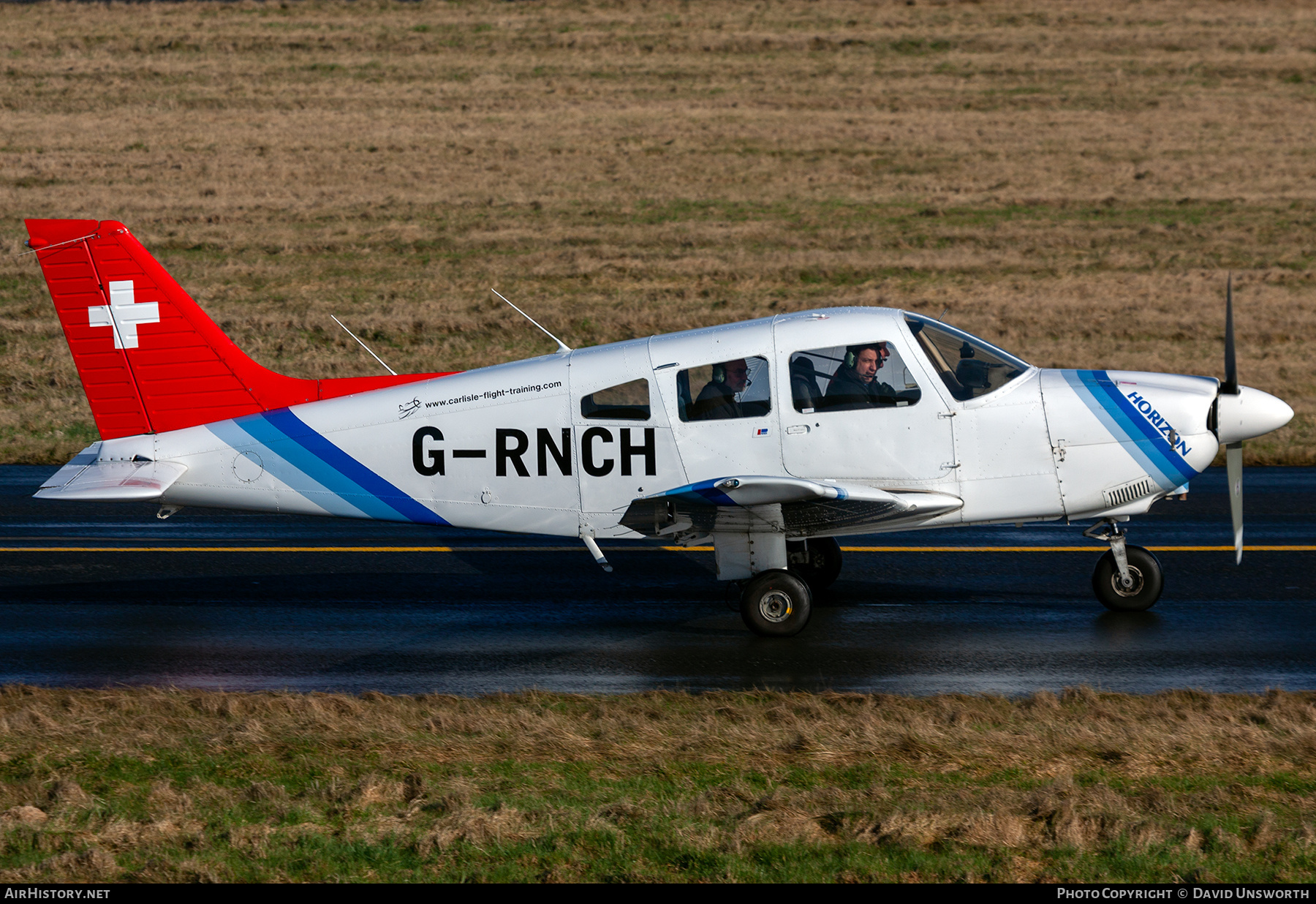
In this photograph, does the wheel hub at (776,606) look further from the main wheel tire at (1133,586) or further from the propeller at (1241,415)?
the propeller at (1241,415)

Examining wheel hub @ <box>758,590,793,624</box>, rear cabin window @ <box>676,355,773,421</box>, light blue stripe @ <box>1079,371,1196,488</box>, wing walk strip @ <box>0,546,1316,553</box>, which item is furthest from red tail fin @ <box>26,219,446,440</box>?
light blue stripe @ <box>1079,371,1196,488</box>

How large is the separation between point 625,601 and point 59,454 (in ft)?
34.0

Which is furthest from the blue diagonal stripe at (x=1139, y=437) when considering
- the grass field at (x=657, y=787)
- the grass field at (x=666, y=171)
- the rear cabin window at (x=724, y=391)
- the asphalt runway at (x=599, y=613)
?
the grass field at (x=666, y=171)

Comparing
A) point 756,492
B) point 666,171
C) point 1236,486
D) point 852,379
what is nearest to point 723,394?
point 852,379

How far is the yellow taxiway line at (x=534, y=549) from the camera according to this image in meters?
13.7

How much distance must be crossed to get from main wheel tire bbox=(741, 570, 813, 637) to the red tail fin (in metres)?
3.10

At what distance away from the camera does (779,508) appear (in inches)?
424

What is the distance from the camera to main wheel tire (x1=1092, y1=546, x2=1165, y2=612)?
37.6 feet

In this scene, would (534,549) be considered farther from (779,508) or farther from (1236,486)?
(1236,486)

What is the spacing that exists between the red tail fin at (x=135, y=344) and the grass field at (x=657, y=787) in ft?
9.59

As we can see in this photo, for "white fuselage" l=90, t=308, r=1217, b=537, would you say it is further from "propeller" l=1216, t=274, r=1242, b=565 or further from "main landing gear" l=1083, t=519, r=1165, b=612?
"main landing gear" l=1083, t=519, r=1165, b=612

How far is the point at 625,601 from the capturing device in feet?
40.0
